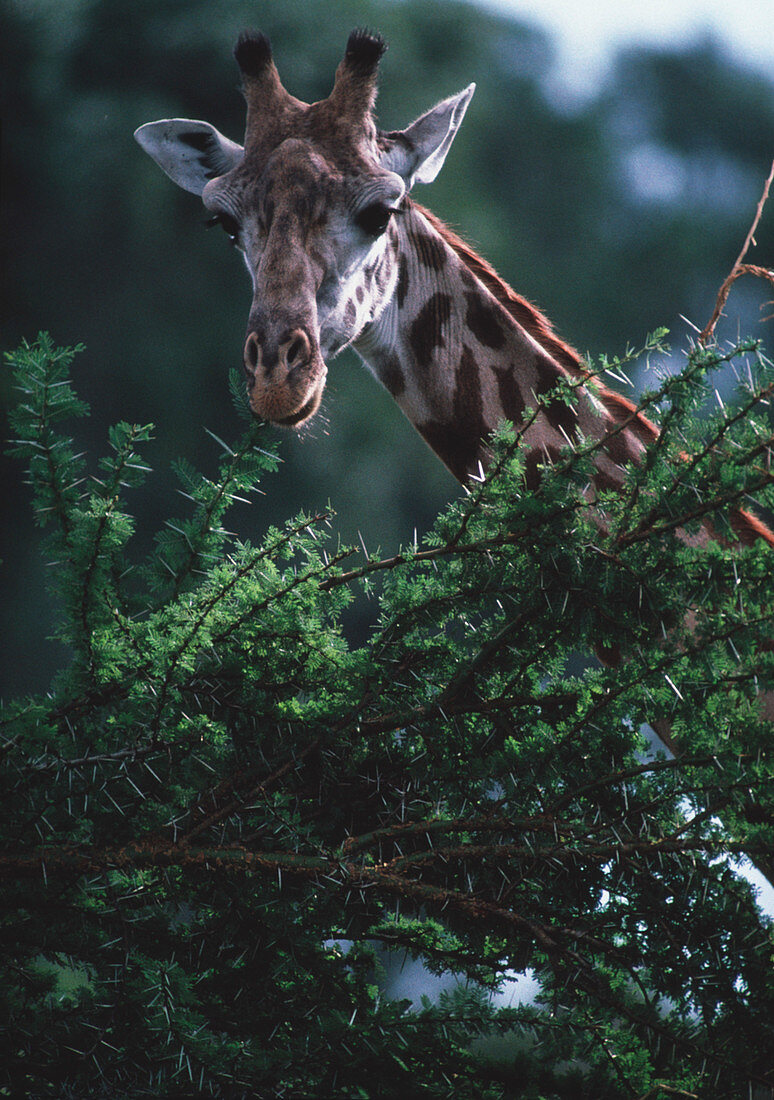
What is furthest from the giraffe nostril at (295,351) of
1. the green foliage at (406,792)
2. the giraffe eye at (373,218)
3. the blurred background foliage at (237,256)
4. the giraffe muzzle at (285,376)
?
the blurred background foliage at (237,256)

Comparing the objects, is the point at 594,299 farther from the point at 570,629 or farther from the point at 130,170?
the point at 570,629

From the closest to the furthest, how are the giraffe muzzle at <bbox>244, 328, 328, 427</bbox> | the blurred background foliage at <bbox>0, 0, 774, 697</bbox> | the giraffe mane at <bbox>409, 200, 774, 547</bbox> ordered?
the giraffe muzzle at <bbox>244, 328, 328, 427</bbox> → the giraffe mane at <bbox>409, 200, 774, 547</bbox> → the blurred background foliage at <bbox>0, 0, 774, 697</bbox>

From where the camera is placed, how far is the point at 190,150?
68.4 inches

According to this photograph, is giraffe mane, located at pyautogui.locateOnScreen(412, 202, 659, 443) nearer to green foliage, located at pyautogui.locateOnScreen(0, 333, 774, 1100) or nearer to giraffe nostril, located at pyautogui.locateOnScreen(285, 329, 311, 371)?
giraffe nostril, located at pyautogui.locateOnScreen(285, 329, 311, 371)

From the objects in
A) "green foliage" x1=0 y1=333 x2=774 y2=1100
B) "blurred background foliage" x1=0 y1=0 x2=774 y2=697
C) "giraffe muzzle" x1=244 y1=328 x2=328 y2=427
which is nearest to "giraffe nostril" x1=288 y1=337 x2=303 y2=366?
"giraffe muzzle" x1=244 y1=328 x2=328 y2=427

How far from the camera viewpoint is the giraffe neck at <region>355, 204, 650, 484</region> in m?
1.58

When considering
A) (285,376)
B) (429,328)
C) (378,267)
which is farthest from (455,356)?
(285,376)

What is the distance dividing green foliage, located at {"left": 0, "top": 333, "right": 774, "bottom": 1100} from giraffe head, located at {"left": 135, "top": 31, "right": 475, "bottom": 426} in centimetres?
50

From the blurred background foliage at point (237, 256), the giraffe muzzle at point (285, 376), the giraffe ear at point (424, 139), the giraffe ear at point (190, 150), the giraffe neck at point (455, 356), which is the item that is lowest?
the giraffe muzzle at point (285, 376)

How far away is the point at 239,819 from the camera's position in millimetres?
736

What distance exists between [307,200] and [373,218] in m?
0.10

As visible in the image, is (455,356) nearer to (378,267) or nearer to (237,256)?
(378,267)

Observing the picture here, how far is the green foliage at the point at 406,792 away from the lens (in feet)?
2.19

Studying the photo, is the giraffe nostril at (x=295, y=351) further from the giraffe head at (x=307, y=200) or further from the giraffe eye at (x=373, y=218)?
the giraffe eye at (x=373, y=218)
